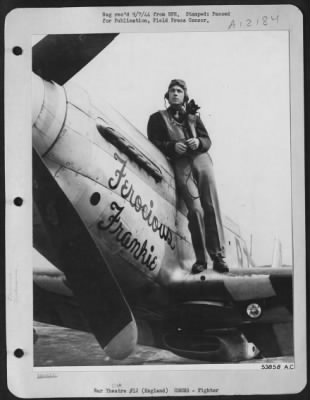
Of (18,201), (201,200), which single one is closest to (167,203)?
(201,200)

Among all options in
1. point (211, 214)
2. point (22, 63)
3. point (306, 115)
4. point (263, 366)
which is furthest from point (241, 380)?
point (22, 63)

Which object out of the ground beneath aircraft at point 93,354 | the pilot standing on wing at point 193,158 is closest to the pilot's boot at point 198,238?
the pilot standing on wing at point 193,158

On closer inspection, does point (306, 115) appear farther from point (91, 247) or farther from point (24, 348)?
point (24, 348)

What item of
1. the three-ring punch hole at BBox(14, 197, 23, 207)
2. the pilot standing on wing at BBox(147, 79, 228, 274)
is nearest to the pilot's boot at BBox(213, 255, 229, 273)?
the pilot standing on wing at BBox(147, 79, 228, 274)

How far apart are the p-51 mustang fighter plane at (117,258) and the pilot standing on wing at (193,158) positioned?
2 cm

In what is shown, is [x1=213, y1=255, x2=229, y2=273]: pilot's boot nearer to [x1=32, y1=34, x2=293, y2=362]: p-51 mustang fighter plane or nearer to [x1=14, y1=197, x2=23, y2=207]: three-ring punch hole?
[x1=32, y1=34, x2=293, y2=362]: p-51 mustang fighter plane

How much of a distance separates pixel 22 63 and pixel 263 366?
0.45 metres

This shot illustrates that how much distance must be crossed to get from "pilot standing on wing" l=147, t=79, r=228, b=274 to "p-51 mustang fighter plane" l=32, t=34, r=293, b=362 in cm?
2

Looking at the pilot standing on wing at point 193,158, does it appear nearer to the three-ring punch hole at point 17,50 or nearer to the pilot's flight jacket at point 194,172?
the pilot's flight jacket at point 194,172

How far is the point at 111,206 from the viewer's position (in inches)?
21.0

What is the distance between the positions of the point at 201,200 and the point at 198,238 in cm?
4

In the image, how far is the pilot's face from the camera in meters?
0.54

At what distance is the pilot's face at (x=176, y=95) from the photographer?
54cm

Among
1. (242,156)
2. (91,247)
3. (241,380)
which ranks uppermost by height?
(242,156)
